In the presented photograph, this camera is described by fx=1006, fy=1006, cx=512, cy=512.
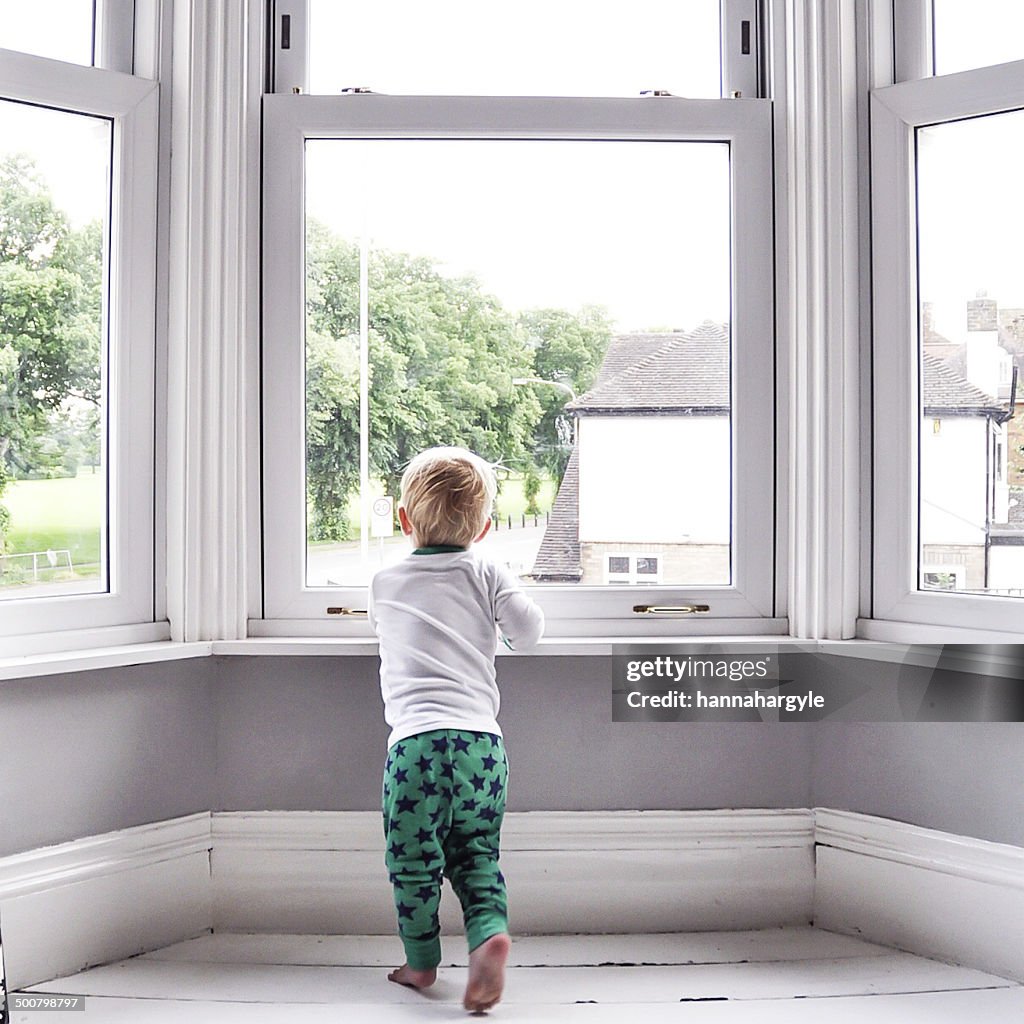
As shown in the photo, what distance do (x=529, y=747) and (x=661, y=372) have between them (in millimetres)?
800

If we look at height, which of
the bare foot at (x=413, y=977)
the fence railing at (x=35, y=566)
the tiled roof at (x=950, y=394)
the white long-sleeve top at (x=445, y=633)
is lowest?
the bare foot at (x=413, y=977)

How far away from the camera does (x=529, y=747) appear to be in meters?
1.99

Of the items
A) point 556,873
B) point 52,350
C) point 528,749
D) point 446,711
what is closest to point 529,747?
point 528,749

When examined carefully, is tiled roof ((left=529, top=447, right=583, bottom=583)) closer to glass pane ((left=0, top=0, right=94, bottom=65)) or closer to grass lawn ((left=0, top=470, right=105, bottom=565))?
grass lawn ((left=0, top=470, right=105, bottom=565))

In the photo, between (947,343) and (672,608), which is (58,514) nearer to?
(672,608)

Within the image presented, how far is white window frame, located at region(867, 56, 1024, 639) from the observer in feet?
6.36

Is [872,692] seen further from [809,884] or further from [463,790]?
[463,790]

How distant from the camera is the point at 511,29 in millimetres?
2041

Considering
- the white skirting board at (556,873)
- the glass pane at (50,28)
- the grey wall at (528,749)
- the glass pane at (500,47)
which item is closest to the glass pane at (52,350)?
the glass pane at (50,28)

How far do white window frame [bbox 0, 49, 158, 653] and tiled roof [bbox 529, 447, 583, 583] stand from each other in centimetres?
78

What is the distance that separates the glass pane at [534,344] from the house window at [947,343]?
316 millimetres

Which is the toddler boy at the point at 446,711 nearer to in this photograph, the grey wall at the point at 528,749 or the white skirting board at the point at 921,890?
the grey wall at the point at 528,749

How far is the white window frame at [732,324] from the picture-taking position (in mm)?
1984

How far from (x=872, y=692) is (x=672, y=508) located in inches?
20.7
